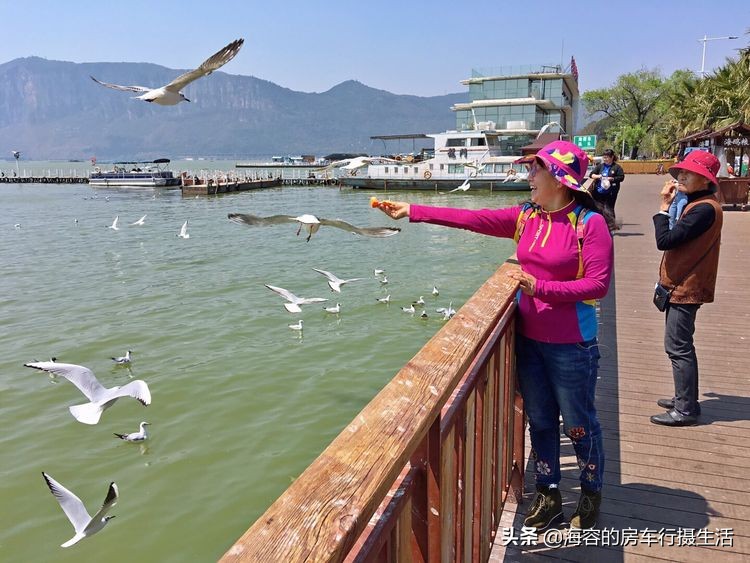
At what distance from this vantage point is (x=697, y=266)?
385cm

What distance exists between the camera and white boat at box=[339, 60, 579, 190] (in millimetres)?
49625

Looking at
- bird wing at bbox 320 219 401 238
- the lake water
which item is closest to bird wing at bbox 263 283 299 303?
the lake water

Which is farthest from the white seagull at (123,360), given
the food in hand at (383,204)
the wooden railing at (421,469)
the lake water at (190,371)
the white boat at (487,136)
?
the white boat at (487,136)

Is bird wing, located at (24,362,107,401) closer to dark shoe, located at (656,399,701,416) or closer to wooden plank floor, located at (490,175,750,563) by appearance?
wooden plank floor, located at (490,175,750,563)

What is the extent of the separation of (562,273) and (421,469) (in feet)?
4.54

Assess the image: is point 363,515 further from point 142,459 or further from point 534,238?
point 142,459

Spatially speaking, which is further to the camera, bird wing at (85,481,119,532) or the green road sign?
the green road sign

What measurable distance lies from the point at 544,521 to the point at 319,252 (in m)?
17.6

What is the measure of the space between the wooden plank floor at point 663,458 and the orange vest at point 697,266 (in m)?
0.90

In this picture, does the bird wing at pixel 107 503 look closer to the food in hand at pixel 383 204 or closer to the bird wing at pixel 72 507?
the bird wing at pixel 72 507

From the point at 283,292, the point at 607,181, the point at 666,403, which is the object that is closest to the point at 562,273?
the point at 666,403

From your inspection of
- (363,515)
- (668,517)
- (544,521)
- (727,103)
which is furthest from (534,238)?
(727,103)

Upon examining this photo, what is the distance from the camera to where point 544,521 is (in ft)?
9.54

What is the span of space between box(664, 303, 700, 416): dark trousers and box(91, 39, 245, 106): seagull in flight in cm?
484
